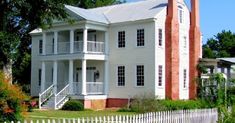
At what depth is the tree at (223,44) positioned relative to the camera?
241 ft

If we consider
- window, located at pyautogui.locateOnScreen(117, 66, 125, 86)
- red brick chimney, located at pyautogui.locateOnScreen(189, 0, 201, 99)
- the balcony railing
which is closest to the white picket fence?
window, located at pyautogui.locateOnScreen(117, 66, 125, 86)

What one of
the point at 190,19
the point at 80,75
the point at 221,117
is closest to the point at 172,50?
the point at 190,19

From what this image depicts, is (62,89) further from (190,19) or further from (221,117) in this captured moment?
(221,117)

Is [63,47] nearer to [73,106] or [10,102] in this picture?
[73,106]

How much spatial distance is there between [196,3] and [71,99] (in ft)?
46.0

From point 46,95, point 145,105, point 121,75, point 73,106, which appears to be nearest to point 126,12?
point 121,75

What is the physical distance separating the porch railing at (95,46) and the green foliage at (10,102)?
2139cm

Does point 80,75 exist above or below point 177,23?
below

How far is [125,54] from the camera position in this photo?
125 ft

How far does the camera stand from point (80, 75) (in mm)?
40875

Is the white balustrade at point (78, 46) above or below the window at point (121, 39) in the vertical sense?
below

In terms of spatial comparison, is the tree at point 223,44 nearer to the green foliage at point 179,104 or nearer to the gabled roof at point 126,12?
the gabled roof at point 126,12

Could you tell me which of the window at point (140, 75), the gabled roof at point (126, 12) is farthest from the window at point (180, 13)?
the window at point (140, 75)

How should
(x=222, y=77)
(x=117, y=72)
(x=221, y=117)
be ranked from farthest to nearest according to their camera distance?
(x=117, y=72) < (x=222, y=77) < (x=221, y=117)
